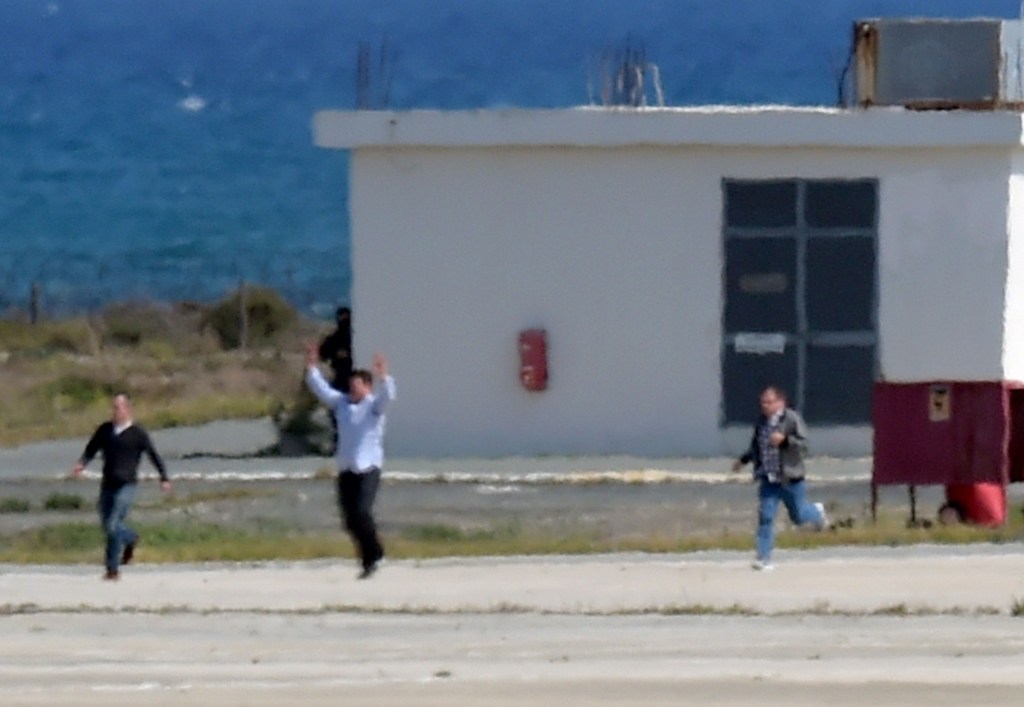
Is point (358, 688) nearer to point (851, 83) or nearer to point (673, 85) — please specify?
point (851, 83)

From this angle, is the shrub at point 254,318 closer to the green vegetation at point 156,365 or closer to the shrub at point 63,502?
the green vegetation at point 156,365

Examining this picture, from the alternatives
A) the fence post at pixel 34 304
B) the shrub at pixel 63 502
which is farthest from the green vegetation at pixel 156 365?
the shrub at pixel 63 502

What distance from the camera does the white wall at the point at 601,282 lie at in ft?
99.6

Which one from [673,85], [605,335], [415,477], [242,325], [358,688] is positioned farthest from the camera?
[673,85]

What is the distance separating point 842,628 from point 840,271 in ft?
44.0

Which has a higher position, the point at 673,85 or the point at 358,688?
the point at 673,85

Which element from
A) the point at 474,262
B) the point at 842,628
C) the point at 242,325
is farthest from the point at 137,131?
the point at 842,628

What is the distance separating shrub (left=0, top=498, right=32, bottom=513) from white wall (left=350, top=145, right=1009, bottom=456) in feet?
16.3

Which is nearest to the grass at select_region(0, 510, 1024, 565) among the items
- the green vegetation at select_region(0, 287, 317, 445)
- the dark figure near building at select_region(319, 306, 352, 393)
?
the dark figure near building at select_region(319, 306, 352, 393)

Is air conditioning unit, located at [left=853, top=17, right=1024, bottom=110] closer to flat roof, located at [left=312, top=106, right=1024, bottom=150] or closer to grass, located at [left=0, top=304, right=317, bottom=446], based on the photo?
flat roof, located at [left=312, top=106, right=1024, bottom=150]

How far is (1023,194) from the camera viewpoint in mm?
30578

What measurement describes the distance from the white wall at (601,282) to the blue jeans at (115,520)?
1011cm

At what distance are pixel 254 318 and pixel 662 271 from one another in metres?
35.4

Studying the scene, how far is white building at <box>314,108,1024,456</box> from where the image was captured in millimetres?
30312
